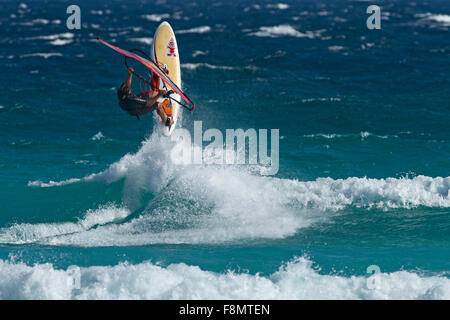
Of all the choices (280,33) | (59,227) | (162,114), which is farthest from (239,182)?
(280,33)

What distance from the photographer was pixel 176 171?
17125 millimetres

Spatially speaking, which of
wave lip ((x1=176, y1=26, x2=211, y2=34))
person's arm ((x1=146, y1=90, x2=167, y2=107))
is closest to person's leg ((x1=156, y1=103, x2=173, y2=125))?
person's arm ((x1=146, y1=90, x2=167, y2=107))

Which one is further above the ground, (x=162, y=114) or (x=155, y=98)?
(x=155, y=98)

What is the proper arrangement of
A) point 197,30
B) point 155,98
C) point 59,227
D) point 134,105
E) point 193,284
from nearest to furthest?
point 193,284 < point 134,105 < point 155,98 < point 59,227 < point 197,30

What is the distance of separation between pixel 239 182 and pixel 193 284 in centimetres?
620

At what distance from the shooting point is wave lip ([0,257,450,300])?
34.7 feet

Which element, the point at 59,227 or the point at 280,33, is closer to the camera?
the point at 59,227

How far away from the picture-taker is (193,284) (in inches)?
425

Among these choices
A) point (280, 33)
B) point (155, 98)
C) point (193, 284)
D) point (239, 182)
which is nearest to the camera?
point (193, 284)

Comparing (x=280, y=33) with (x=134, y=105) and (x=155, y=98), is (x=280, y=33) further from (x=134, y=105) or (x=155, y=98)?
(x=134, y=105)

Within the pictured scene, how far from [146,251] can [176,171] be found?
4.50m

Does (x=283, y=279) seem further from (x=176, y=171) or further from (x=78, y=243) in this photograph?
(x=176, y=171)

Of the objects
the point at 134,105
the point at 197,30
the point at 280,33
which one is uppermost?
the point at 197,30
